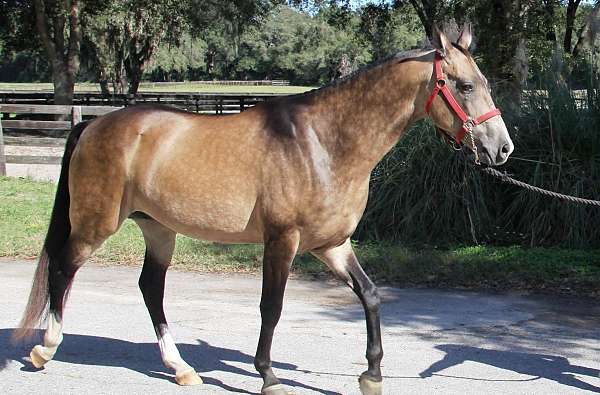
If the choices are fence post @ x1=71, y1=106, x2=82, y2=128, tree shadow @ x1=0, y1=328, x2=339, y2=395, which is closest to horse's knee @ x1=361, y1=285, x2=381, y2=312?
tree shadow @ x1=0, y1=328, x2=339, y2=395

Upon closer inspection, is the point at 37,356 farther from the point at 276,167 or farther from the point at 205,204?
the point at 276,167

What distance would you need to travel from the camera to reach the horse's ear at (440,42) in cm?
443

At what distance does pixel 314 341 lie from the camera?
20.0 feet

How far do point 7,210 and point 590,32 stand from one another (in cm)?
1045

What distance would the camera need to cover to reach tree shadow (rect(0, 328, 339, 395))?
5.37 metres

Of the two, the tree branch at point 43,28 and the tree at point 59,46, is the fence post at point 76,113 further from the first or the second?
the tree branch at point 43,28

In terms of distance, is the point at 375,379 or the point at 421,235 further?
the point at 421,235

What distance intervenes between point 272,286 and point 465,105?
149 cm

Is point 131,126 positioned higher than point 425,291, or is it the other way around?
point 131,126

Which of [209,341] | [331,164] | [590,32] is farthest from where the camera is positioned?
[590,32]

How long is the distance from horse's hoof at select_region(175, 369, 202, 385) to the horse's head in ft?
7.14

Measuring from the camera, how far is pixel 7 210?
11797 mm

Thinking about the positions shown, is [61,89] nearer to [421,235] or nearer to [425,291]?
[421,235]

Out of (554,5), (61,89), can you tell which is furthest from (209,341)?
(61,89)
